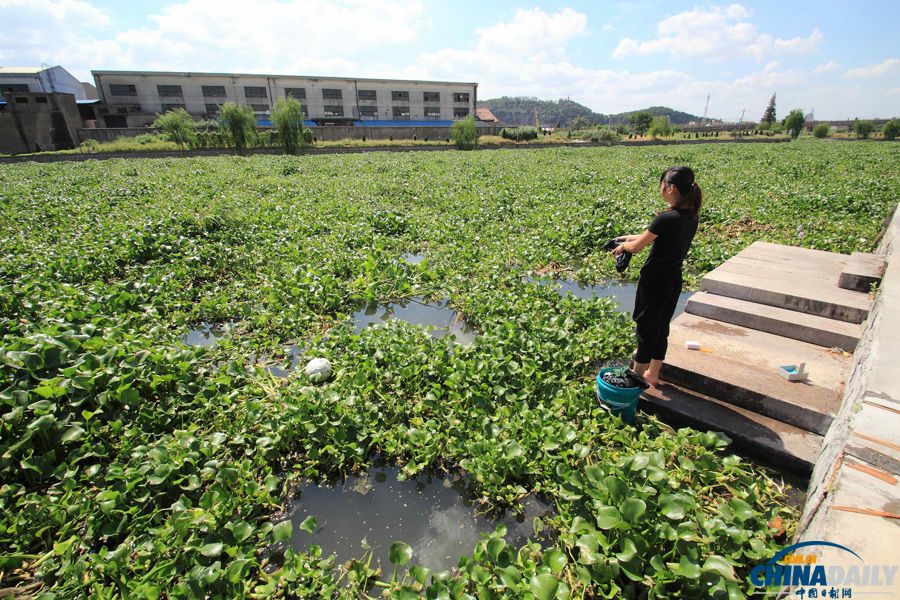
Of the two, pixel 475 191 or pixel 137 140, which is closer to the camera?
pixel 475 191

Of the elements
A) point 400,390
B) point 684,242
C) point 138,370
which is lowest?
point 400,390

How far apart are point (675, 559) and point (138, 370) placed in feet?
13.0

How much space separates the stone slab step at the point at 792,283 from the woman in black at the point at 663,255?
2346 millimetres

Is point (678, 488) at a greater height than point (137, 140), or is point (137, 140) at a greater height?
point (137, 140)

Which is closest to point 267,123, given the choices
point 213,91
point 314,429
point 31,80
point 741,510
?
point 213,91

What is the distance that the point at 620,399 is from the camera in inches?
121

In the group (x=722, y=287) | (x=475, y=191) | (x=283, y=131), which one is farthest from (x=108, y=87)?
(x=722, y=287)

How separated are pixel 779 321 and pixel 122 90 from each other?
184ft

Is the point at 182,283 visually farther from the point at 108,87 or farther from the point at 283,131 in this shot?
the point at 108,87

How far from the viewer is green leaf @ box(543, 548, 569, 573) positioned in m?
2.01

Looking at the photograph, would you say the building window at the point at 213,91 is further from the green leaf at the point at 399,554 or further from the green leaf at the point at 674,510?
the green leaf at the point at 674,510

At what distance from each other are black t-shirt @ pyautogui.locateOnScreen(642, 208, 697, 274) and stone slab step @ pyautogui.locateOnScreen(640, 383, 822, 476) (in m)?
1.12

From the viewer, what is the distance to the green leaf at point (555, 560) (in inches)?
79.0

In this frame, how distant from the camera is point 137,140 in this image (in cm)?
2955
